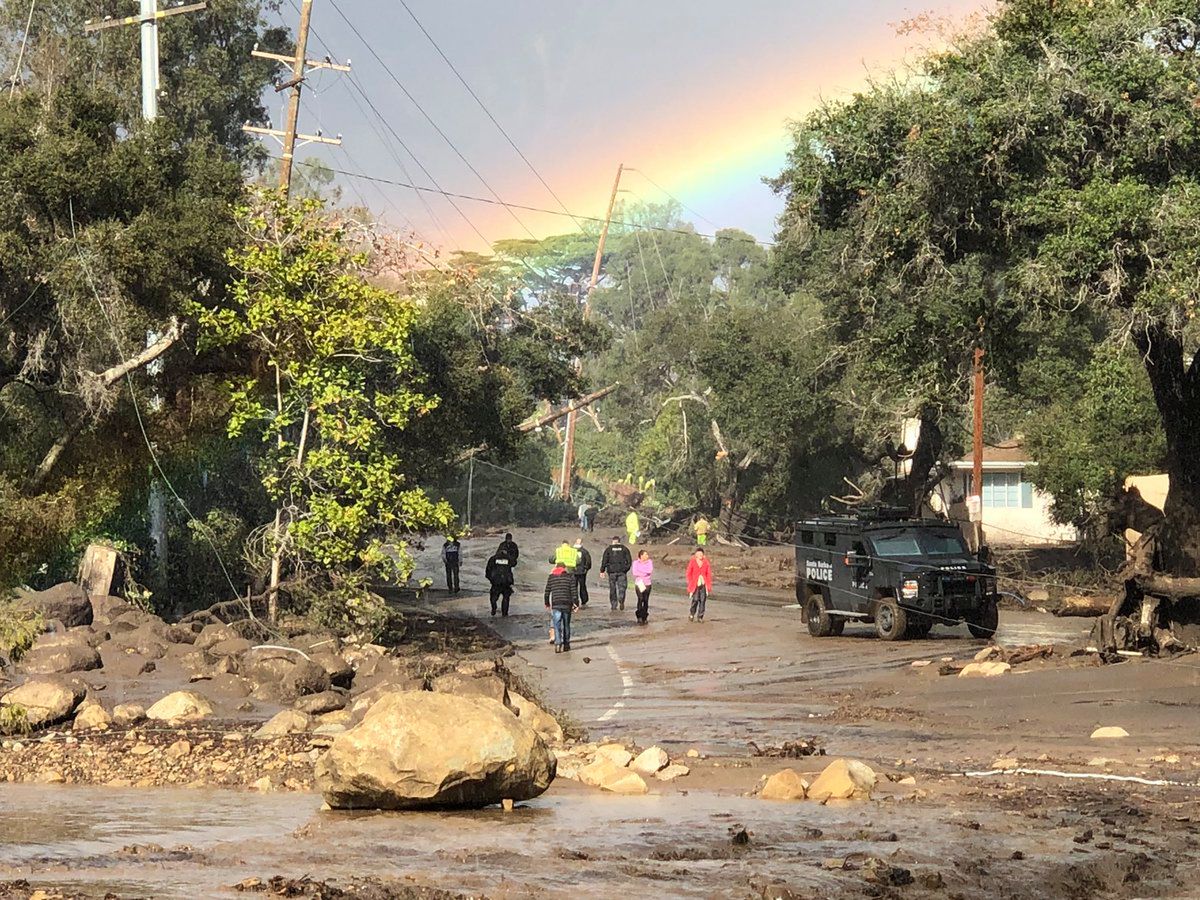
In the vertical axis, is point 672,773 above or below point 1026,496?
below

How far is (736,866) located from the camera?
9773mm

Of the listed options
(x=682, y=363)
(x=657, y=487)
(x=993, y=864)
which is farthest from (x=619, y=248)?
(x=993, y=864)

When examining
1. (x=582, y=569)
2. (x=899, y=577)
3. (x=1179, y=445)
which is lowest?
(x=582, y=569)

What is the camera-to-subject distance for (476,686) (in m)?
18.6

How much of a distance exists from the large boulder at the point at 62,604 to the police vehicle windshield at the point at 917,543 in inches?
546

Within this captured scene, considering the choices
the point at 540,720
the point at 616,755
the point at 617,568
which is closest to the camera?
the point at 616,755

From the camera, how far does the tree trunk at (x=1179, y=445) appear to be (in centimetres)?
2273

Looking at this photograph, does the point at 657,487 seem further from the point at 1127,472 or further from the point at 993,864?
the point at 993,864

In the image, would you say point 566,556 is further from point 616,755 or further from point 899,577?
point 616,755

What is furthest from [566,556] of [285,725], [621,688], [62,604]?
[285,725]

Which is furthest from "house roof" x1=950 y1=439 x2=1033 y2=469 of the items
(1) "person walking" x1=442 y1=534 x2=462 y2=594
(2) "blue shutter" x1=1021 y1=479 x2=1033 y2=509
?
(1) "person walking" x1=442 y1=534 x2=462 y2=594

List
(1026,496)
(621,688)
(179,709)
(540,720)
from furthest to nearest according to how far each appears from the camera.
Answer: (1026,496), (621,688), (179,709), (540,720)

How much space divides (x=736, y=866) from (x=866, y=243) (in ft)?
53.4

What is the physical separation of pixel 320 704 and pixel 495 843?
9037 millimetres
